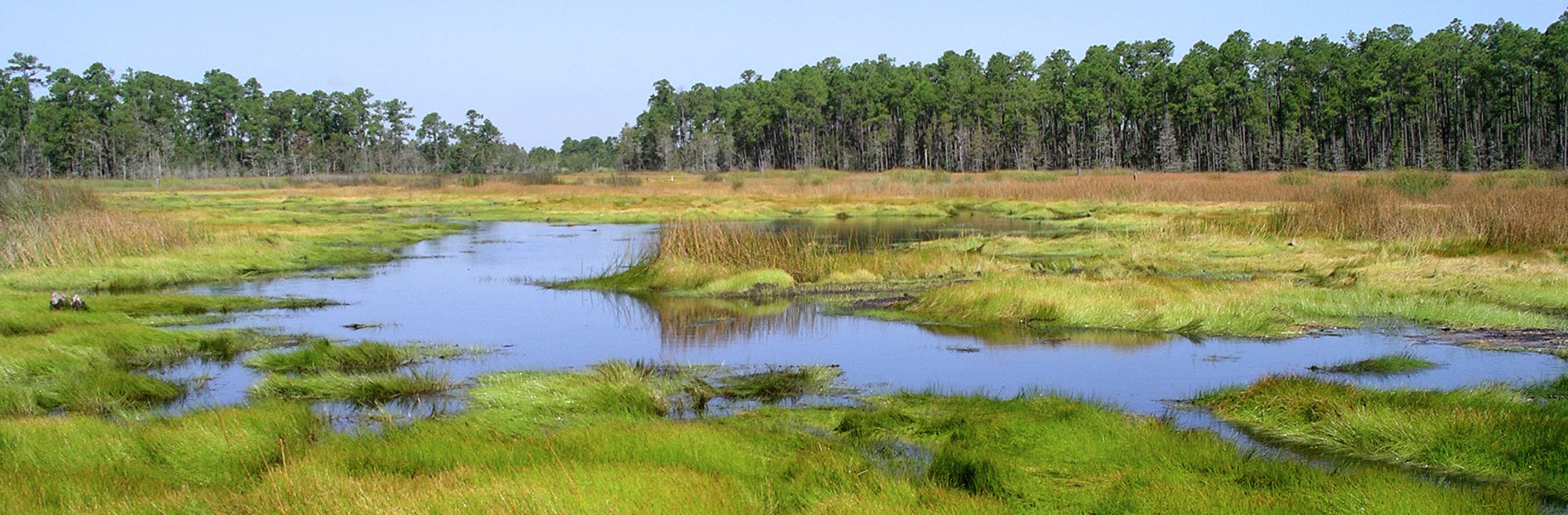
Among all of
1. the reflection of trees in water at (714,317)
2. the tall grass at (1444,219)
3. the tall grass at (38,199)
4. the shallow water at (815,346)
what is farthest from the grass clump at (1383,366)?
the tall grass at (38,199)

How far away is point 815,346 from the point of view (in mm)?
15766

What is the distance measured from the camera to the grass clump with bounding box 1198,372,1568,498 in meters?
8.20

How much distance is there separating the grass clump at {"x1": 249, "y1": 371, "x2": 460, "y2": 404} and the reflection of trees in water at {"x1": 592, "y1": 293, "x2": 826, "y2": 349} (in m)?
4.49

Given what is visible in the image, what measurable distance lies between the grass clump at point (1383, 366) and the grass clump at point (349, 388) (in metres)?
9.44

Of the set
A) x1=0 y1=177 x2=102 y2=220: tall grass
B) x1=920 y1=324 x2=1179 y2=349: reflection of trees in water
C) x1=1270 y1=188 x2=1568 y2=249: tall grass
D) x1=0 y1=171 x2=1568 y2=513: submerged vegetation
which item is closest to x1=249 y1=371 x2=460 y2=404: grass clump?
x1=0 y1=171 x2=1568 y2=513: submerged vegetation

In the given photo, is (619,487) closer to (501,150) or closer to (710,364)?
(710,364)

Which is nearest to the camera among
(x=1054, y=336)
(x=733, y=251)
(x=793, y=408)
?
(x=793, y=408)

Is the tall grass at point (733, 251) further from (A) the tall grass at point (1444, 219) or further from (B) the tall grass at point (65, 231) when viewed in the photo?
(A) the tall grass at point (1444, 219)

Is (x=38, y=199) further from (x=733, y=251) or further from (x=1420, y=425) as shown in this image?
(x=1420, y=425)

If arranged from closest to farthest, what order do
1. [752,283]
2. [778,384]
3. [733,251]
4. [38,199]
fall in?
1. [778,384]
2. [752,283]
3. [733,251]
4. [38,199]

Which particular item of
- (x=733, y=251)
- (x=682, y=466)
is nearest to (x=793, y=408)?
(x=682, y=466)

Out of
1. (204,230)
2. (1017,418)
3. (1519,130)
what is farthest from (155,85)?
(1017,418)

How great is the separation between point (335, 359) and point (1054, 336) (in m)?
9.05

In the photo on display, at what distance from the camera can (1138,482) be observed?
25.4 feet
